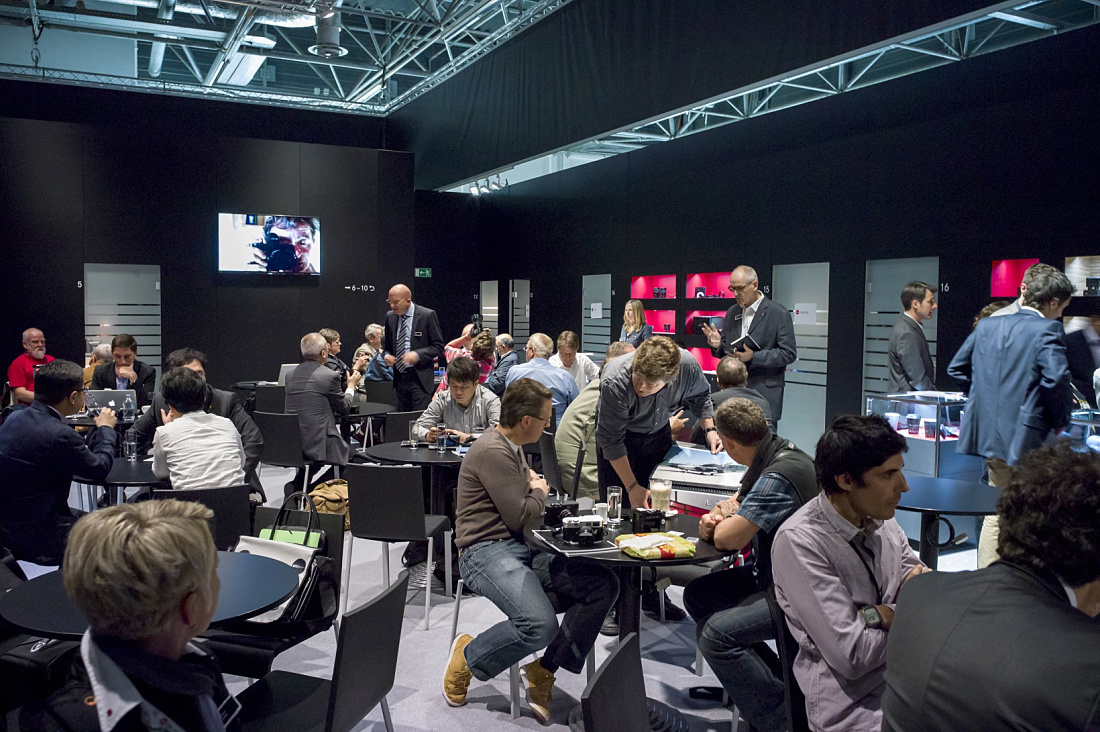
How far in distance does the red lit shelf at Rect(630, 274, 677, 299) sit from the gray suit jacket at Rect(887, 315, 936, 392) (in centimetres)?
466

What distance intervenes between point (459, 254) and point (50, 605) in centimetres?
1318

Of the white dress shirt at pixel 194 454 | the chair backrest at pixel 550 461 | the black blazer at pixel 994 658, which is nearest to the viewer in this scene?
the black blazer at pixel 994 658

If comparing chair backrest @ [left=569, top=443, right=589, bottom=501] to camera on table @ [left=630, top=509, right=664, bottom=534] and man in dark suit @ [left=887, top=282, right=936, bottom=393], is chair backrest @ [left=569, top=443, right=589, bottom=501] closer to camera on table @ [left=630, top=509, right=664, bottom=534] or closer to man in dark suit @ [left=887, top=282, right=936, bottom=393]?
camera on table @ [left=630, top=509, right=664, bottom=534]

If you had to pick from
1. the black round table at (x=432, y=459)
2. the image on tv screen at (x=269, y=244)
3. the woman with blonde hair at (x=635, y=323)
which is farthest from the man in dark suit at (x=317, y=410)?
the image on tv screen at (x=269, y=244)

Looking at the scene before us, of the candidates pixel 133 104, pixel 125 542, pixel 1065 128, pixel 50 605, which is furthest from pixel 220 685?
pixel 133 104

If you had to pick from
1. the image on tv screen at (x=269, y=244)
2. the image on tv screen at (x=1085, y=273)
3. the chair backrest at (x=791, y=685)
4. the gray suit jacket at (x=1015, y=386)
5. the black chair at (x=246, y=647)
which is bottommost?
the black chair at (x=246, y=647)

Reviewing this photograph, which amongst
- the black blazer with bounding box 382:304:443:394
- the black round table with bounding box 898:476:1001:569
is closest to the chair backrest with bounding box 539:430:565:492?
the black round table with bounding box 898:476:1001:569

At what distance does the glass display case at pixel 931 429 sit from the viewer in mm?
5102

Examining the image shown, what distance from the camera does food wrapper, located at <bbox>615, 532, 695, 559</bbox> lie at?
299cm

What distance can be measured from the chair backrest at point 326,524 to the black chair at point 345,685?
0.66 meters

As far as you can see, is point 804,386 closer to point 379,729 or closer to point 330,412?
point 330,412

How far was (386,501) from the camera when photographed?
4.36 metres

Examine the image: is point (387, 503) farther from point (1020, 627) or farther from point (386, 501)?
point (1020, 627)

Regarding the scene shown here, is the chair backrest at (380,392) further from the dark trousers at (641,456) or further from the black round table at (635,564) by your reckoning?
the black round table at (635,564)
